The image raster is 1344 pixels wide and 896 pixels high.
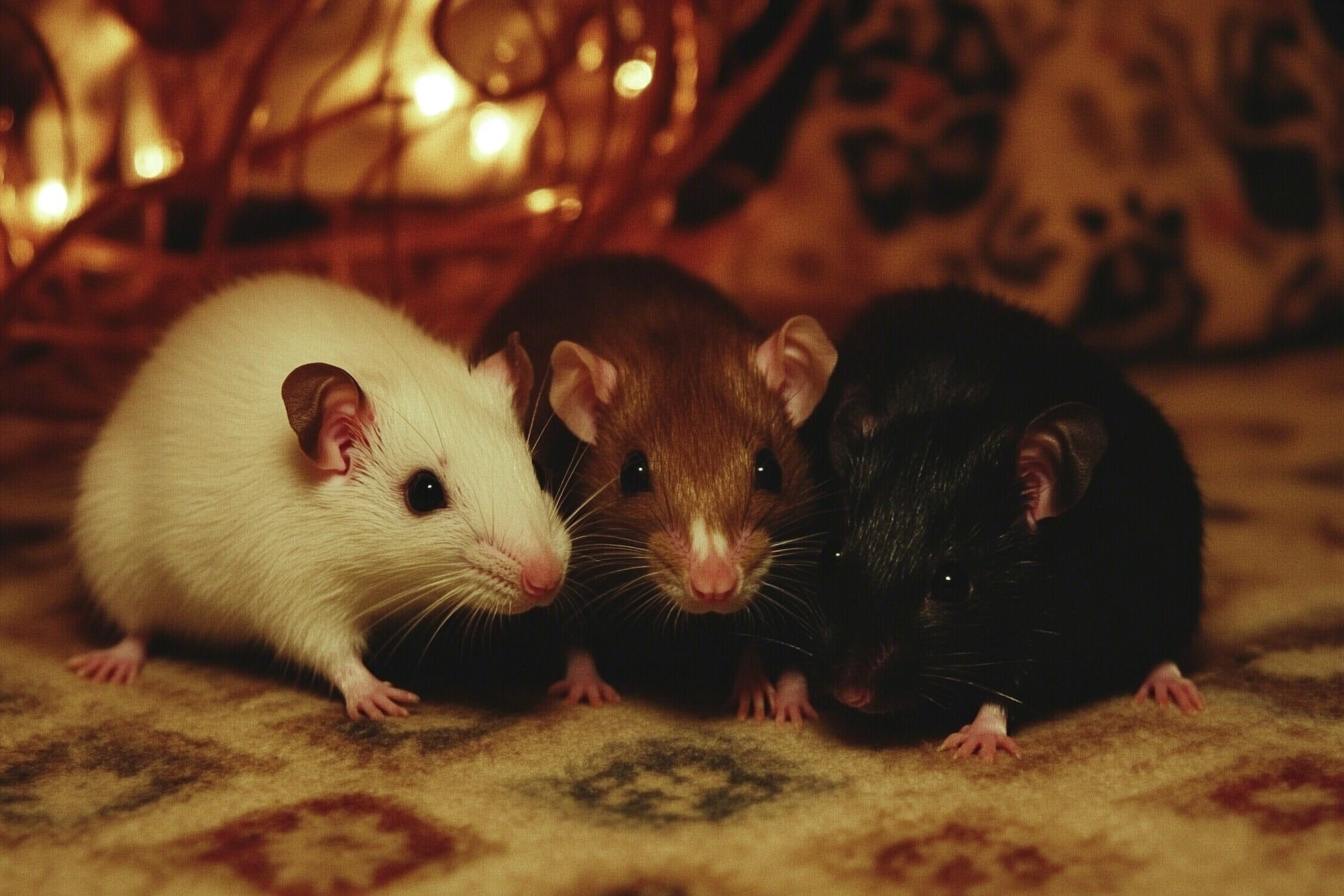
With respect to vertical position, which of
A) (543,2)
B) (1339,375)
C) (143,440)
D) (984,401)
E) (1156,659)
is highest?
(543,2)

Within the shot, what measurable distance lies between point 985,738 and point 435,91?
309 centimetres

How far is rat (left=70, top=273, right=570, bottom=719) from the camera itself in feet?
8.23

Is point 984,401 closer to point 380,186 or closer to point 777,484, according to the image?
point 777,484

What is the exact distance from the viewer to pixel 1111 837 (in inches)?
81.4

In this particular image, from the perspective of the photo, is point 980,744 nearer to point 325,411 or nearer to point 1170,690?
point 1170,690

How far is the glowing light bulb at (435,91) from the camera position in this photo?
4.53m

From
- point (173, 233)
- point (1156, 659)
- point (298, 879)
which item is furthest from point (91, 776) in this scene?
point (173, 233)

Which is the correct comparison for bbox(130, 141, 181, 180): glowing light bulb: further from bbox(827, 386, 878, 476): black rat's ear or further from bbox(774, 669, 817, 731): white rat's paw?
bbox(774, 669, 817, 731): white rat's paw

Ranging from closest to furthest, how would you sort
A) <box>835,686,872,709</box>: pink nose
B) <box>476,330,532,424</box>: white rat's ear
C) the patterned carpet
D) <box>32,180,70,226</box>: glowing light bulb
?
the patterned carpet, <box>835,686,872,709</box>: pink nose, <box>476,330,532,424</box>: white rat's ear, <box>32,180,70,226</box>: glowing light bulb

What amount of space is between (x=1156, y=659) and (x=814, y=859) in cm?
99

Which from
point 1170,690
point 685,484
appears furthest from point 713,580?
point 1170,690

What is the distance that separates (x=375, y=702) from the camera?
103 inches

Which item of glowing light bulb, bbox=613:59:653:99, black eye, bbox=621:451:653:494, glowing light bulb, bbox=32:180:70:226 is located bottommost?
black eye, bbox=621:451:653:494

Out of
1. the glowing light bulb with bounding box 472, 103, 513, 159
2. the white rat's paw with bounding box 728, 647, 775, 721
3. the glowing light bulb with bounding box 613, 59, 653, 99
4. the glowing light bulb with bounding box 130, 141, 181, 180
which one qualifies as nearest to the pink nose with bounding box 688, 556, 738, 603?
the white rat's paw with bounding box 728, 647, 775, 721
